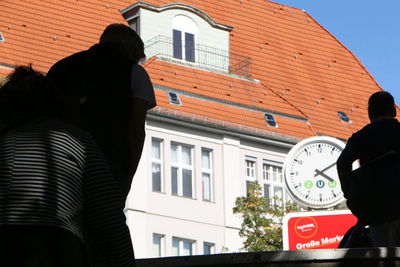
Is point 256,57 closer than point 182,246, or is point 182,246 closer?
point 182,246

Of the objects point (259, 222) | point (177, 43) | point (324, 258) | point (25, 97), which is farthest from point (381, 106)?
point (177, 43)

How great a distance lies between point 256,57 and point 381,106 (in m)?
45.5

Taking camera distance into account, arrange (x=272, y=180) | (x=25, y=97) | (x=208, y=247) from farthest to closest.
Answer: (x=272, y=180)
(x=208, y=247)
(x=25, y=97)

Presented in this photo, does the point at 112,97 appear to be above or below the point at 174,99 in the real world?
below

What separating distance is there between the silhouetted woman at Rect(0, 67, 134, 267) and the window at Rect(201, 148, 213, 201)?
4412 cm

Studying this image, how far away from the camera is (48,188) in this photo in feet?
23.4

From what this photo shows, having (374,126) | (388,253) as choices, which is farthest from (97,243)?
(374,126)

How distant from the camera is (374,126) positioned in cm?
1080

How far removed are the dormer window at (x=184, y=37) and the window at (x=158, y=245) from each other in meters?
6.57

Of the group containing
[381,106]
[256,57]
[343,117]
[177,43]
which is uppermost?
[256,57]

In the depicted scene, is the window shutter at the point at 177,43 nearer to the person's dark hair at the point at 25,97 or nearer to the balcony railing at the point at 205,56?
the balcony railing at the point at 205,56

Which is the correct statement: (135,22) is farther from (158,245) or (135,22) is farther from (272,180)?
(158,245)

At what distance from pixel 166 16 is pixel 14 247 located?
151ft

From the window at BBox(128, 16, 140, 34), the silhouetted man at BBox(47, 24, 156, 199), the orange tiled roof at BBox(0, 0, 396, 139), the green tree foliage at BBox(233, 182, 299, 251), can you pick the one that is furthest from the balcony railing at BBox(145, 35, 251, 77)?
A: the silhouetted man at BBox(47, 24, 156, 199)
